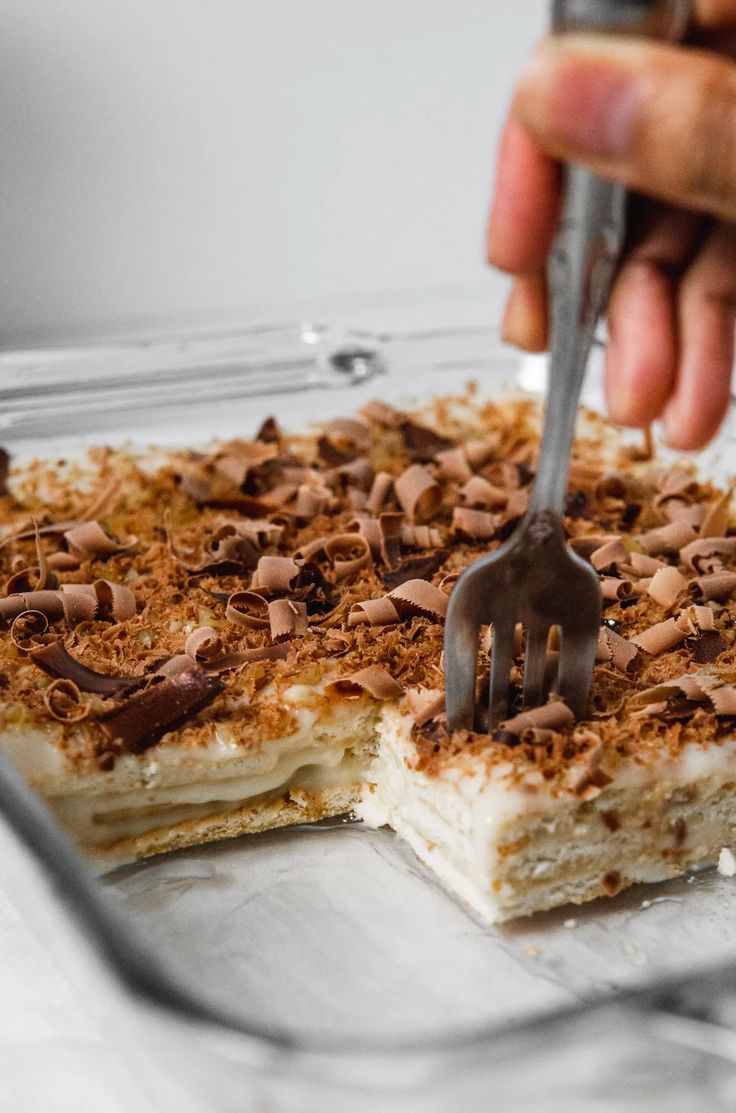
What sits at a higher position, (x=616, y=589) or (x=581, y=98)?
(x=581, y=98)

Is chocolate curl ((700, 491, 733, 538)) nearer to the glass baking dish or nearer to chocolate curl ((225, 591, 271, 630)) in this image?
the glass baking dish

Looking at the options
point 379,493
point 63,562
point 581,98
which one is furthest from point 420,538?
point 581,98

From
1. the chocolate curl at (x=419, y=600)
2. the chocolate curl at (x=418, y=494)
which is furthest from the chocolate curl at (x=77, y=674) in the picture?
the chocolate curl at (x=418, y=494)

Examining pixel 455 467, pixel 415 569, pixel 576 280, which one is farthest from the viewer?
pixel 455 467

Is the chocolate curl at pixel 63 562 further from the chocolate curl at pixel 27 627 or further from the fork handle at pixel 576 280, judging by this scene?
the fork handle at pixel 576 280

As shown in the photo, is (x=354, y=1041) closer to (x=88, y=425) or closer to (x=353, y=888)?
(x=353, y=888)

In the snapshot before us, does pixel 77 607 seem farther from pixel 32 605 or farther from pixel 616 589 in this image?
pixel 616 589

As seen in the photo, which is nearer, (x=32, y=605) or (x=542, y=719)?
(x=542, y=719)
